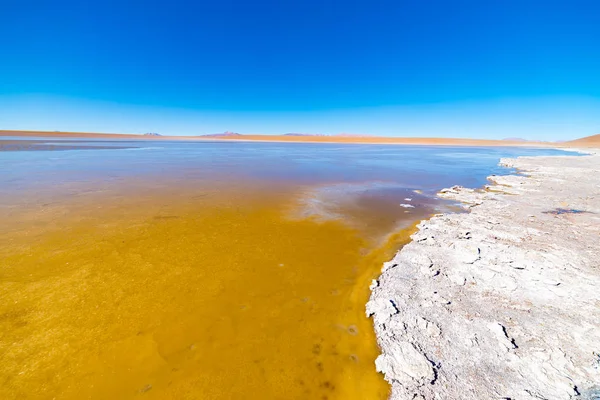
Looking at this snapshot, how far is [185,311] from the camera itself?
3551mm

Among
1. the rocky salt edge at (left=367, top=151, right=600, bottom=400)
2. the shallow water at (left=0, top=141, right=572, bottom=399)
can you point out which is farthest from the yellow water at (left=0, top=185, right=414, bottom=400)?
the rocky salt edge at (left=367, top=151, right=600, bottom=400)

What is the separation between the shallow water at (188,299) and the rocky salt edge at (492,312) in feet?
1.49

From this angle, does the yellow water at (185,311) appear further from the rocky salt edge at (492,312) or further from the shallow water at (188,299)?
the rocky salt edge at (492,312)

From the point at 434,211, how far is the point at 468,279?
14.7 feet

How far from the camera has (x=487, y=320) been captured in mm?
3311

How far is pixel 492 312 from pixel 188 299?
14.7 ft

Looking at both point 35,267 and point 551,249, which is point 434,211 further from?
point 35,267

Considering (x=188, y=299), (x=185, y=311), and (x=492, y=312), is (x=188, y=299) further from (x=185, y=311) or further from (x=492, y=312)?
(x=492, y=312)

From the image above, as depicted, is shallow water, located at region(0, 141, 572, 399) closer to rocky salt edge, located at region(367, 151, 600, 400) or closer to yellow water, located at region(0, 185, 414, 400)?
yellow water, located at region(0, 185, 414, 400)

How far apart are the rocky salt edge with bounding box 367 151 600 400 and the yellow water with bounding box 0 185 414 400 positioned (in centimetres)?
44

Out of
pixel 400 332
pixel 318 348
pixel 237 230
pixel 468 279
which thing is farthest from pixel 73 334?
pixel 468 279

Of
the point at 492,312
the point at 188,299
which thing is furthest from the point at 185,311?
the point at 492,312

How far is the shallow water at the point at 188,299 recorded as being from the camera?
8.66 ft

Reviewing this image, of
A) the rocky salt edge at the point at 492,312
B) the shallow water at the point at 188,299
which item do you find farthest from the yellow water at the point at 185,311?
the rocky salt edge at the point at 492,312
